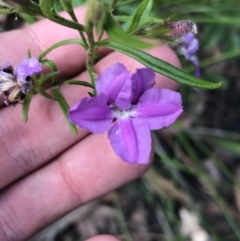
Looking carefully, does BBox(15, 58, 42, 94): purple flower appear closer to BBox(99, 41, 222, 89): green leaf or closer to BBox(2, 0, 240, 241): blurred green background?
BBox(99, 41, 222, 89): green leaf

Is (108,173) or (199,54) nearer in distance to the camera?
(108,173)

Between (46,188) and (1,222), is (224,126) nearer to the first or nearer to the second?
(46,188)

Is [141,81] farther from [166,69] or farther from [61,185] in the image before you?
[61,185]

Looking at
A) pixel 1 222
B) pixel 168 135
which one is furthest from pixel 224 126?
pixel 1 222

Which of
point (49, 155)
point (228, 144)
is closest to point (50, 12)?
point (49, 155)

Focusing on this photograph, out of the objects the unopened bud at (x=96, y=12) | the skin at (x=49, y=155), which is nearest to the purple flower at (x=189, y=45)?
the skin at (x=49, y=155)

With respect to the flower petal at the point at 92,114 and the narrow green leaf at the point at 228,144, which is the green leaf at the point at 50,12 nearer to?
the flower petal at the point at 92,114

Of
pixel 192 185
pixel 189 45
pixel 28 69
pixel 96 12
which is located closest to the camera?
pixel 96 12
